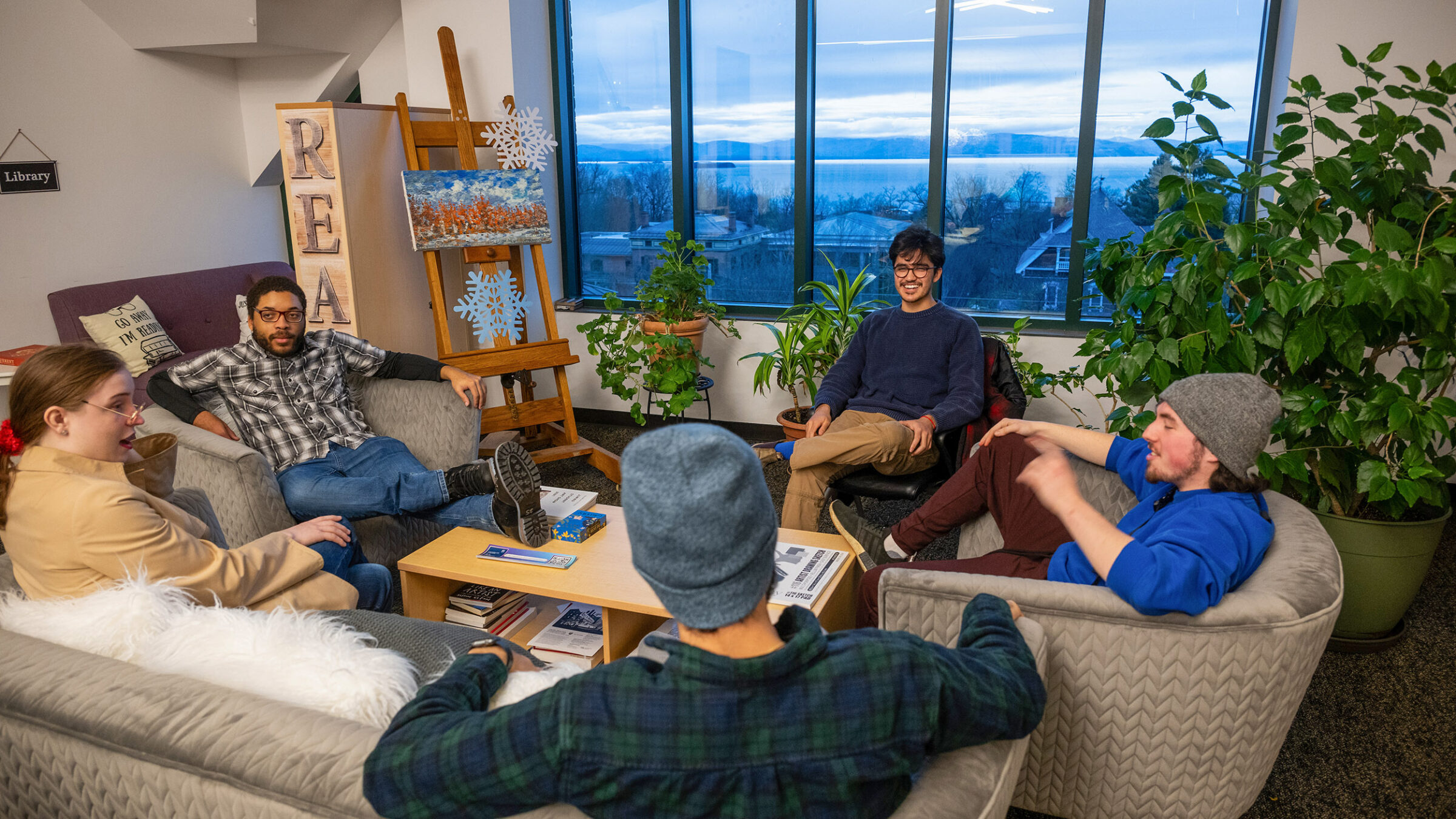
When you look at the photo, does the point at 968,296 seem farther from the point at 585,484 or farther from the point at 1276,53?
the point at 585,484

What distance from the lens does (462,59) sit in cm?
439

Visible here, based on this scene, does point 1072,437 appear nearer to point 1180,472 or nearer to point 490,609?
point 1180,472

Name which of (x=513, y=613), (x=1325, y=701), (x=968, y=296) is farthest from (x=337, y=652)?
(x=968, y=296)

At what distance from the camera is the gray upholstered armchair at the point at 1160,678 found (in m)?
1.44

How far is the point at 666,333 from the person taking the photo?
4.17 meters

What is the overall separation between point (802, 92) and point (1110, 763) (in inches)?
139

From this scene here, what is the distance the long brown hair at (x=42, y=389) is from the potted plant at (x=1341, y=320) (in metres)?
2.45

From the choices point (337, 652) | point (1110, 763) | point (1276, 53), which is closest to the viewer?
point (337, 652)

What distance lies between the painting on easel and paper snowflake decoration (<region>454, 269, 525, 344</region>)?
0.51 feet

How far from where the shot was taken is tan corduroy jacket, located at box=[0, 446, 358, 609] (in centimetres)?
153

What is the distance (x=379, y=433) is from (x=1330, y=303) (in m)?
2.86

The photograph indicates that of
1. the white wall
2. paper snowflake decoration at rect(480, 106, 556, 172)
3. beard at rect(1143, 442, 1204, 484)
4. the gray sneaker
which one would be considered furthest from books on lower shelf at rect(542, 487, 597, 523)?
the white wall

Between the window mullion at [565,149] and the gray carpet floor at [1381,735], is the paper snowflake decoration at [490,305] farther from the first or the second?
the gray carpet floor at [1381,735]

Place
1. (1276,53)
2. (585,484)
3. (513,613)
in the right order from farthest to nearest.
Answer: (585,484)
(1276,53)
(513,613)
